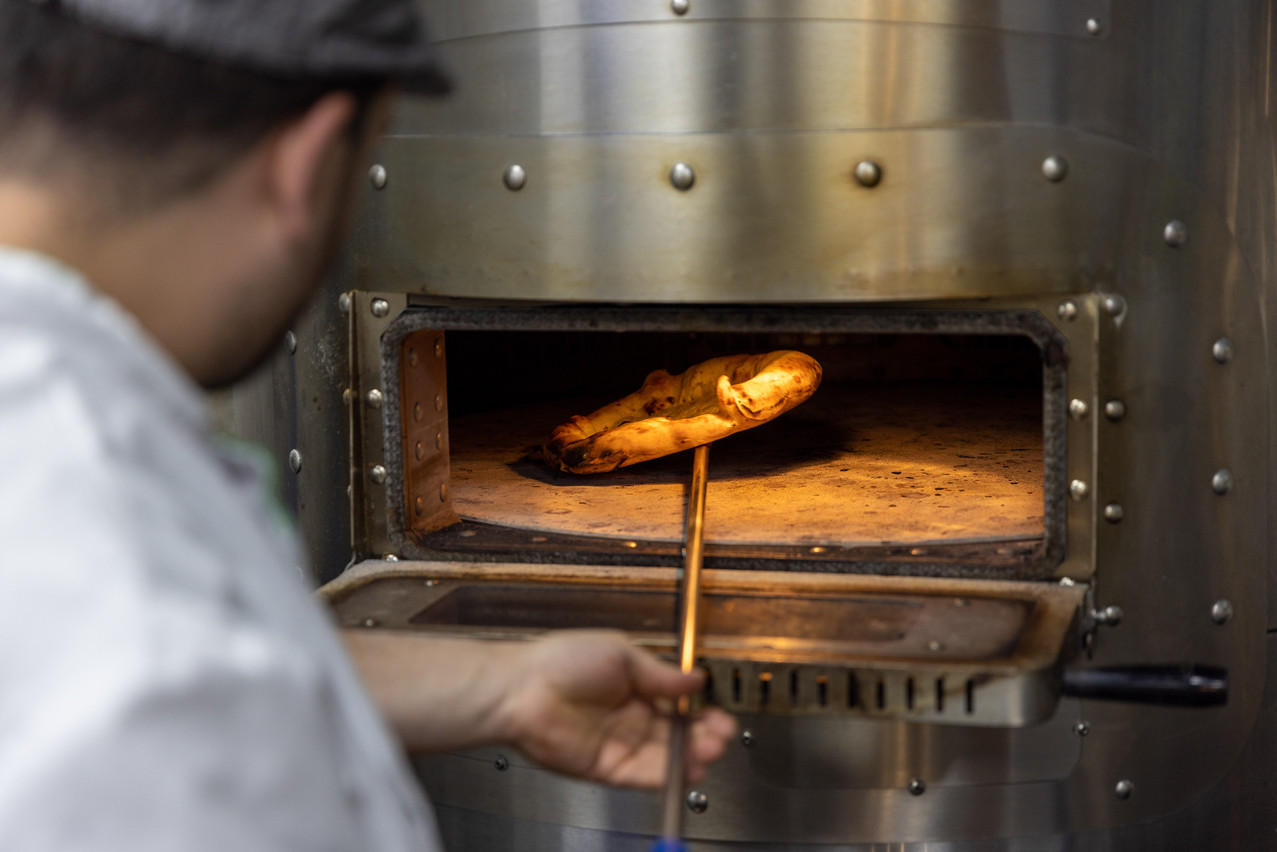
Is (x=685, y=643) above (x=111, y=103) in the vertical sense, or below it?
below

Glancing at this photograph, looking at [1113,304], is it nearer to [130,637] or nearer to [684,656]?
[684,656]

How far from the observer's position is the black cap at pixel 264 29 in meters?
0.56

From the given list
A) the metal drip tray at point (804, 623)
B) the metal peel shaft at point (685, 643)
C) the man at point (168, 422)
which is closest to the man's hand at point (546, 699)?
the metal peel shaft at point (685, 643)

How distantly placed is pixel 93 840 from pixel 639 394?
1.73 metres

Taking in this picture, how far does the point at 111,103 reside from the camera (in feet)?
1.87

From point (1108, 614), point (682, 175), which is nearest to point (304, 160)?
point (682, 175)

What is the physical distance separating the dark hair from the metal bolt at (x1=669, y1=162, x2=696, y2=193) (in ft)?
2.46

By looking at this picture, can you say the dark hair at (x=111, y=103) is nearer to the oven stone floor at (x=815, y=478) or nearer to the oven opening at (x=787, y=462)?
the oven opening at (x=787, y=462)

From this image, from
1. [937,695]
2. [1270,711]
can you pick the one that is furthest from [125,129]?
[1270,711]

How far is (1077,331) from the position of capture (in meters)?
1.31

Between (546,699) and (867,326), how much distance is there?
0.60 meters

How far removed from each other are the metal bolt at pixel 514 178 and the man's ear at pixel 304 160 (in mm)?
744

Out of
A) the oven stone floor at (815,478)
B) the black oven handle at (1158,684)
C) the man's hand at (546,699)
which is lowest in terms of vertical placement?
the oven stone floor at (815,478)

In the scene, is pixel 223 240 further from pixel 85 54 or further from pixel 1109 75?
pixel 1109 75
